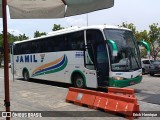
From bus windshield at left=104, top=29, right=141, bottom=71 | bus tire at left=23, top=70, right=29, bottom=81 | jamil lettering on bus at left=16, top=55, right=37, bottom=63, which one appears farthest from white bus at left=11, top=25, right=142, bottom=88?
bus tire at left=23, top=70, right=29, bottom=81

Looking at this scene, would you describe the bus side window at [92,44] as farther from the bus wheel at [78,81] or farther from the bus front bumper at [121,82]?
the bus front bumper at [121,82]

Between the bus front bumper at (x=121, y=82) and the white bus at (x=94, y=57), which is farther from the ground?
the white bus at (x=94, y=57)

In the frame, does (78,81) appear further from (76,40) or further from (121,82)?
(121,82)

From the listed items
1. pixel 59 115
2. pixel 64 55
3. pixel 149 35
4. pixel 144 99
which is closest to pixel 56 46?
pixel 64 55

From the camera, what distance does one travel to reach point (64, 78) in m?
15.5

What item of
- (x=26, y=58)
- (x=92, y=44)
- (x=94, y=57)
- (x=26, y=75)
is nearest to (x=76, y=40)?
(x=92, y=44)

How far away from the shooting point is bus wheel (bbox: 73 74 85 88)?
14028 millimetres

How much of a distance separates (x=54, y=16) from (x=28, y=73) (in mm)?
15856

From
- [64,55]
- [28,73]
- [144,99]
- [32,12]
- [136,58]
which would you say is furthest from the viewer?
[28,73]

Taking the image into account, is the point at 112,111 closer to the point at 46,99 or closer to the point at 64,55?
the point at 46,99

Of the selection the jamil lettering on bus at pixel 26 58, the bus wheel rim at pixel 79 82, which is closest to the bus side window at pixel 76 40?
the bus wheel rim at pixel 79 82

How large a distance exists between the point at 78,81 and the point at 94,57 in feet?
6.42

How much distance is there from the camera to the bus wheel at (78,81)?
46.0 ft

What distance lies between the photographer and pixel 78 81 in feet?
47.0
